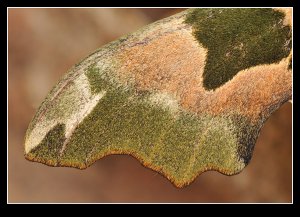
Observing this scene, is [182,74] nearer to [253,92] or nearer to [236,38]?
[236,38]

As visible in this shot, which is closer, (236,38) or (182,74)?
(182,74)

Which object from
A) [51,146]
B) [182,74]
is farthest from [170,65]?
[51,146]

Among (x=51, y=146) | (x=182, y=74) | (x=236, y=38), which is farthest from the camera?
(x=236, y=38)

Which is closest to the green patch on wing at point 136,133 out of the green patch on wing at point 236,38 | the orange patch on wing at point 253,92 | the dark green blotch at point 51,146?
the dark green blotch at point 51,146

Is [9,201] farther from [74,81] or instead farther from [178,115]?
[178,115]

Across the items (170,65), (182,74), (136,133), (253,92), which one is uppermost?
(170,65)

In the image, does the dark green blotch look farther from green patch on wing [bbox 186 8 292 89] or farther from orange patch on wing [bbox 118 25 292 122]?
green patch on wing [bbox 186 8 292 89]

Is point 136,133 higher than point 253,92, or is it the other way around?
point 136,133
